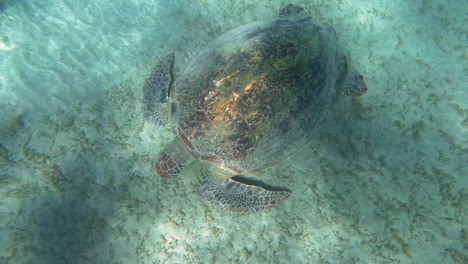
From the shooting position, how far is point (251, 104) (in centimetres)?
277

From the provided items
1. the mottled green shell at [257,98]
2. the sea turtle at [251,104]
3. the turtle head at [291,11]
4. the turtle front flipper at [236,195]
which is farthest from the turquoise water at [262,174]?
the mottled green shell at [257,98]

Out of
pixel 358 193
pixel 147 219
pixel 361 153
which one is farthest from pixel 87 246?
pixel 361 153

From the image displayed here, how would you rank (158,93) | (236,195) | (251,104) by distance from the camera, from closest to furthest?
(251,104) → (236,195) → (158,93)

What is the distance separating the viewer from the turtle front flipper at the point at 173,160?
3.37 m

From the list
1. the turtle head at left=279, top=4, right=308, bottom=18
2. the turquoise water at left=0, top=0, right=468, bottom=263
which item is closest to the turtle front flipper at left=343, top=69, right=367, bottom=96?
the turquoise water at left=0, top=0, right=468, bottom=263

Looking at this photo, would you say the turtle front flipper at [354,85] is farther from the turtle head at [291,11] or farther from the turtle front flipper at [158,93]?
the turtle front flipper at [158,93]

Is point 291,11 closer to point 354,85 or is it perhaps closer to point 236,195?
point 354,85

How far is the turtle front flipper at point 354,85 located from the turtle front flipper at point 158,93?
10.9 ft

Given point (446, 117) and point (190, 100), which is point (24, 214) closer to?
point (190, 100)

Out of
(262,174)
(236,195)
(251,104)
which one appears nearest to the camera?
(251,104)

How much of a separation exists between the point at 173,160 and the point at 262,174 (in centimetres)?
157

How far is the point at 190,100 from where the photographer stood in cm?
310

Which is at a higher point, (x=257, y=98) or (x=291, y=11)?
(x=291, y=11)

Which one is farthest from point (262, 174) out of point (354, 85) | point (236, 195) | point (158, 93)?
point (158, 93)
